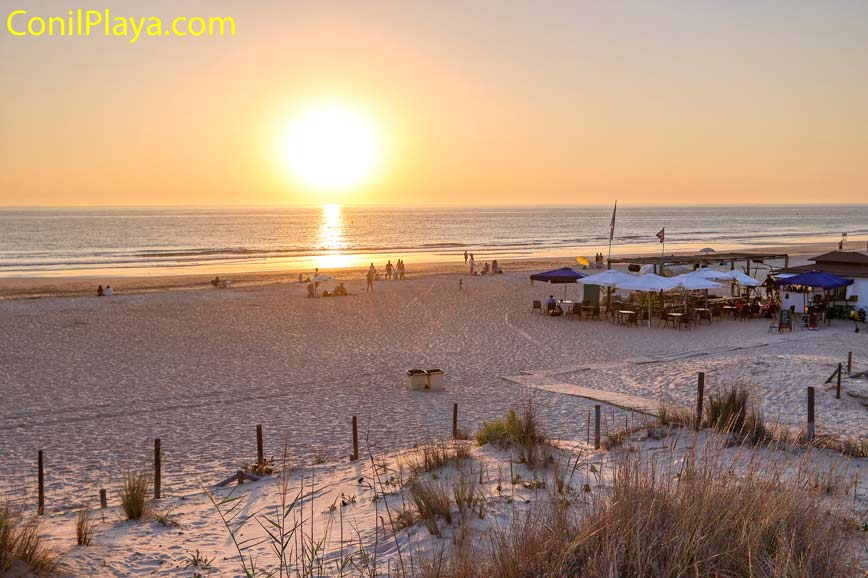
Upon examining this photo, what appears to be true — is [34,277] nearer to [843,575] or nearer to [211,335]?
[211,335]

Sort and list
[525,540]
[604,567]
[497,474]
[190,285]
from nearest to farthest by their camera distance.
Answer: [604,567]
[525,540]
[497,474]
[190,285]

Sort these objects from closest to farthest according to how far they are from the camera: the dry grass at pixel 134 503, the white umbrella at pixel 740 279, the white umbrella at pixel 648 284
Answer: the dry grass at pixel 134 503 < the white umbrella at pixel 648 284 < the white umbrella at pixel 740 279

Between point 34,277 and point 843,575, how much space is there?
158ft

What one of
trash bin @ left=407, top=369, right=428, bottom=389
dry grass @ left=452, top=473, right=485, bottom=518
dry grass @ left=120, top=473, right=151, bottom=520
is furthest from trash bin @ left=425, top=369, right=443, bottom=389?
dry grass @ left=452, top=473, right=485, bottom=518

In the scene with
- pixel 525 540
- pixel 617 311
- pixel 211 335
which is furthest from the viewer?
pixel 617 311

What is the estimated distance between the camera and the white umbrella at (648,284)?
22.4 meters

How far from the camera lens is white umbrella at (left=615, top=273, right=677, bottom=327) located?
73.5 feet

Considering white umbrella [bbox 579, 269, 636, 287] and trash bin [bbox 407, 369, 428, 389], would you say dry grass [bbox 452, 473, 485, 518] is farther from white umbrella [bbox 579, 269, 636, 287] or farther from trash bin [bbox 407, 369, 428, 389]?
white umbrella [bbox 579, 269, 636, 287]

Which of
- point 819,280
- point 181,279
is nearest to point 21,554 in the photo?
point 819,280

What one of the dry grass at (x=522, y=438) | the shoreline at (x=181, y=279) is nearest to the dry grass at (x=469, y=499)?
the dry grass at (x=522, y=438)

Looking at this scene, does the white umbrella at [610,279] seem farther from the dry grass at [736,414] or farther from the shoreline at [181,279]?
the shoreline at [181,279]

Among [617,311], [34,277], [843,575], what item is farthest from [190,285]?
[843,575]

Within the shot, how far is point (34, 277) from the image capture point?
44.2 metres

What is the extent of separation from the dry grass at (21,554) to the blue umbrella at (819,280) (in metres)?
21.6
